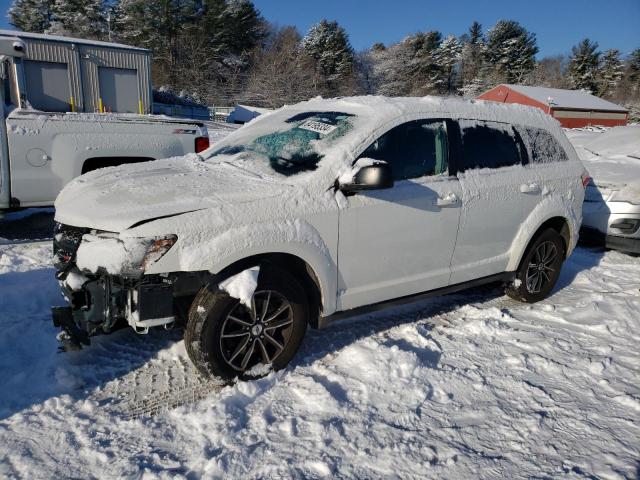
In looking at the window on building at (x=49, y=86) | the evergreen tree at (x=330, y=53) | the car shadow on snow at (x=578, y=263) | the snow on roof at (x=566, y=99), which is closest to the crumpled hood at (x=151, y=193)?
the car shadow on snow at (x=578, y=263)

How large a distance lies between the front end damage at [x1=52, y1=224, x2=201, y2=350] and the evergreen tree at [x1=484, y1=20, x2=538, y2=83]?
251ft

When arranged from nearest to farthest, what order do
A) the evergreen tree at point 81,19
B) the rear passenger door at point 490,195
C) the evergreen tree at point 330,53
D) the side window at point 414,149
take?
1. the side window at point 414,149
2. the rear passenger door at point 490,195
3. the evergreen tree at point 81,19
4. the evergreen tree at point 330,53

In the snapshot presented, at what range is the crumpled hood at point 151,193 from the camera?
9.43ft

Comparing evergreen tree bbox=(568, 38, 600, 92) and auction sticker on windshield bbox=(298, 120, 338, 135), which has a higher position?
evergreen tree bbox=(568, 38, 600, 92)

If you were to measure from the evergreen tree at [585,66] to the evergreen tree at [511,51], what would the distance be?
5717mm

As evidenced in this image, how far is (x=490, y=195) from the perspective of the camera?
4.24 m

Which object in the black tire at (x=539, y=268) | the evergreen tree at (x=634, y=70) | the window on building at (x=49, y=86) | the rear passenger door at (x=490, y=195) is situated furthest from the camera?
the evergreen tree at (x=634, y=70)

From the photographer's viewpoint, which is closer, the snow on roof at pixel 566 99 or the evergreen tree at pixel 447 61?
the snow on roof at pixel 566 99

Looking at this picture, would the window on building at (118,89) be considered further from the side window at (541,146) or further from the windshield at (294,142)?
the side window at (541,146)

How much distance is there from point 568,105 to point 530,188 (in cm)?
4859

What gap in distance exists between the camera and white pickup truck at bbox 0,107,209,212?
5.54m

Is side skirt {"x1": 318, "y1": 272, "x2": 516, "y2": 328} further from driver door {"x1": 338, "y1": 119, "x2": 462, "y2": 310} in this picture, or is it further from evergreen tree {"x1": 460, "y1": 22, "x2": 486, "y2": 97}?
evergreen tree {"x1": 460, "y1": 22, "x2": 486, "y2": 97}

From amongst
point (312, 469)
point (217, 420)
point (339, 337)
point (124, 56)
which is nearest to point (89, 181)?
point (217, 420)

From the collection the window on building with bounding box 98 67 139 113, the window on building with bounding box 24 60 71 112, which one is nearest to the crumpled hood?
the window on building with bounding box 24 60 71 112
